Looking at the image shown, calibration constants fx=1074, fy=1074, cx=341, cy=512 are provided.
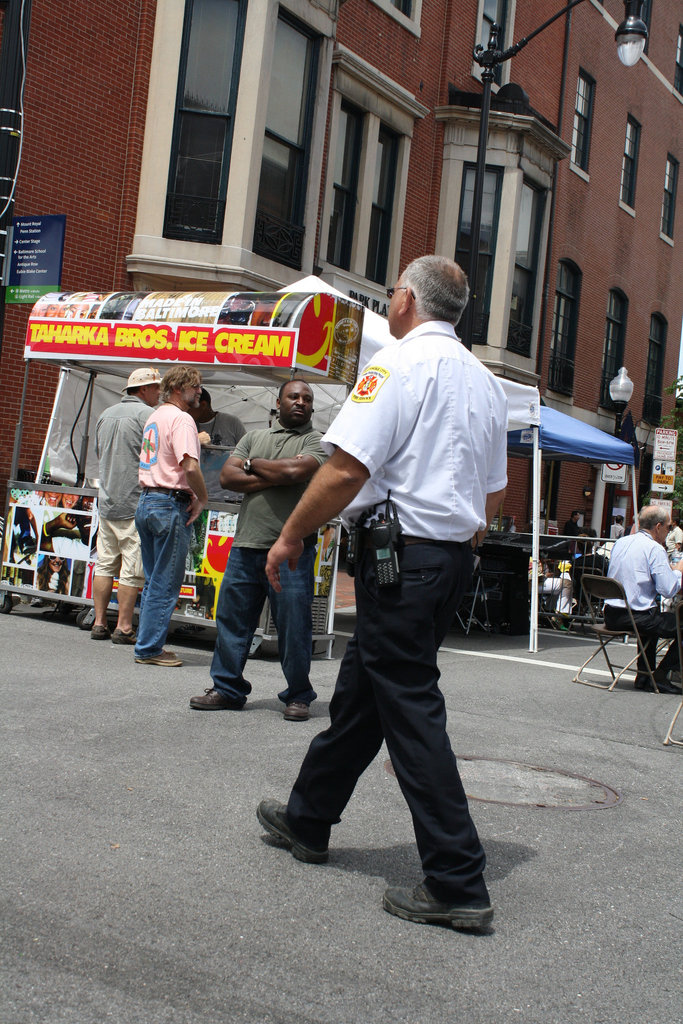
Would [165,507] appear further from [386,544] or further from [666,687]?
[666,687]

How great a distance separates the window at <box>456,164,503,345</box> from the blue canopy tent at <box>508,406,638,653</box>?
797 centimetres

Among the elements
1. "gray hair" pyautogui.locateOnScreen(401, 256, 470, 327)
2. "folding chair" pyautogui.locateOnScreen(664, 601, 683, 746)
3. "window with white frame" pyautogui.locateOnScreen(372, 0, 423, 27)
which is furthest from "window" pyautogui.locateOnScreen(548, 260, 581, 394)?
"gray hair" pyautogui.locateOnScreen(401, 256, 470, 327)

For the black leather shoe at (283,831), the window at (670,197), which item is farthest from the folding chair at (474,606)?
the window at (670,197)

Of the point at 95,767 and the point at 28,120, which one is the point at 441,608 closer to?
the point at 95,767

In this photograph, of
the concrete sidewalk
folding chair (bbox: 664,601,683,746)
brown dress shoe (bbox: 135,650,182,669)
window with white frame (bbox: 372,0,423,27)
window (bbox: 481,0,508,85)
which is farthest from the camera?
window (bbox: 481,0,508,85)

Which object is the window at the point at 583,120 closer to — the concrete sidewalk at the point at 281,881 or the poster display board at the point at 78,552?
the poster display board at the point at 78,552

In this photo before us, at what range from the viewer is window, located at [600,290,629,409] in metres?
27.3

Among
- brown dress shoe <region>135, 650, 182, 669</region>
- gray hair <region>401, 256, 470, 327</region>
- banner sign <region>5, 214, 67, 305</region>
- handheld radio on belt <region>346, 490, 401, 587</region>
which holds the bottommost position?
brown dress shoe <region>135, 650, 182, 669</region>

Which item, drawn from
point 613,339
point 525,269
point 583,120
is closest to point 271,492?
point 525,269

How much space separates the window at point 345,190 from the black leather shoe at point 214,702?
12736 millimetres

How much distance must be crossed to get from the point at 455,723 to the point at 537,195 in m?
18.2

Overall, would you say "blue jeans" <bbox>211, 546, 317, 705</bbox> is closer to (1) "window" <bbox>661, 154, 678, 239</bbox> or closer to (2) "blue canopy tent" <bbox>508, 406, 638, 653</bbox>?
(2) "blue canopy tent" <bbox>508, 406, 638, 653</bbox>

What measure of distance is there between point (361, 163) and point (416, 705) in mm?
15962

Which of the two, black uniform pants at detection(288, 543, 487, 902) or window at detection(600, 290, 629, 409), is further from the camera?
window at detection(600, 290, 629, 409)
